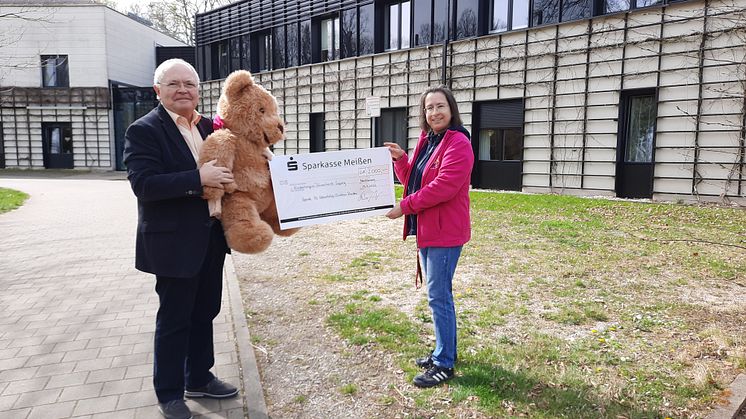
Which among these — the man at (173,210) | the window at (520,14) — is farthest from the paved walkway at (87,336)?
the window at (520,14)

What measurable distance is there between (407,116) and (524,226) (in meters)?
10.6

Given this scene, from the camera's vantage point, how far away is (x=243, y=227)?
9.87 ft

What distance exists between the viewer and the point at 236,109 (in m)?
3.09

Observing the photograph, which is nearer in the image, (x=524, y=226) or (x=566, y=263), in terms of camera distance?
(x=566, y=263)

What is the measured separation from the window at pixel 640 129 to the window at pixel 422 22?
797 cm

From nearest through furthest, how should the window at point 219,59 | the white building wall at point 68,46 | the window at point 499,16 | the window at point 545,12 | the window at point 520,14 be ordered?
the window at point 545,12 → the window at point 520,14 → the window at point 499,16 → the window at point 219,59 → the white building wall at point 68,46

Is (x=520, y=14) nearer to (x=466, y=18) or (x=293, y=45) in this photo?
(x=466, y=18)

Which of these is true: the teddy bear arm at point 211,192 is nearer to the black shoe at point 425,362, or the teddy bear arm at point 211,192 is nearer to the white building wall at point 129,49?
the black shoe at point 425,362

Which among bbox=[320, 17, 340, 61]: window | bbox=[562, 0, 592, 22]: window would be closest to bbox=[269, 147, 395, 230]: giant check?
bbox=[562, 0, 592, 22]: window

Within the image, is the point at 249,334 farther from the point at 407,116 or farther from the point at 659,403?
the point at 407,116

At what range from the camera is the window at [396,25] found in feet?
65.9

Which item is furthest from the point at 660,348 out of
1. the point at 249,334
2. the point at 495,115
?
the point at 495,115

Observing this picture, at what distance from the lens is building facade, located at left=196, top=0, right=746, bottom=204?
13.2m

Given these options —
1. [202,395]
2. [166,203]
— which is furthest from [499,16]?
[202,395]
